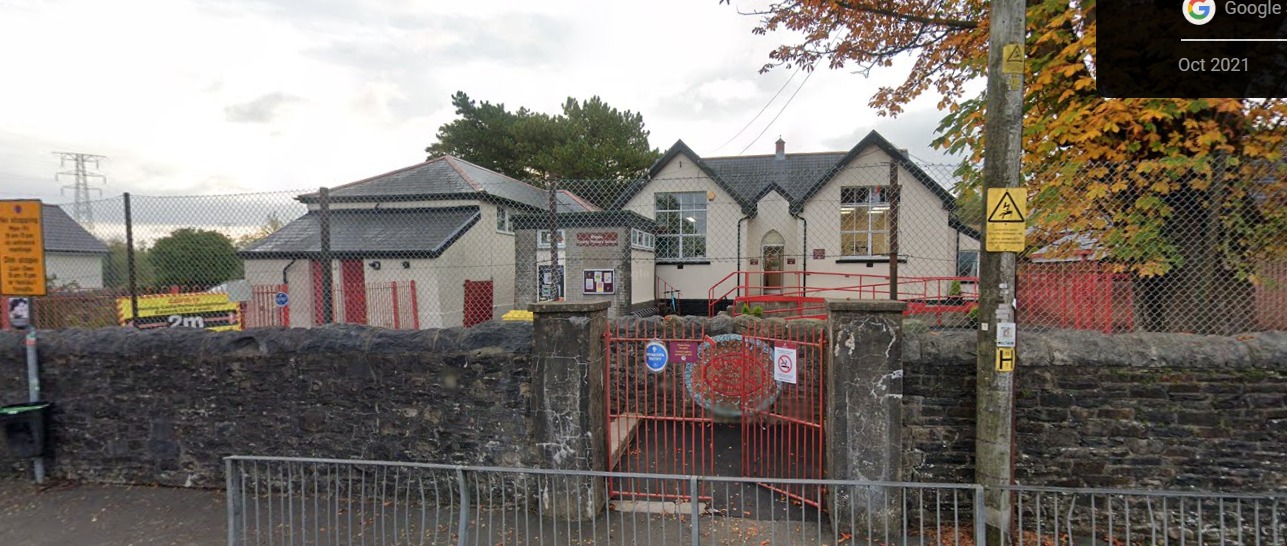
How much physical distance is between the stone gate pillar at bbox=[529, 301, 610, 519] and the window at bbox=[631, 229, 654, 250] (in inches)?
453

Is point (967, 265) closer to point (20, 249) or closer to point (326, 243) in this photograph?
point (326, 243)

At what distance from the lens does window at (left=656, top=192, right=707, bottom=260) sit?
1844 cm

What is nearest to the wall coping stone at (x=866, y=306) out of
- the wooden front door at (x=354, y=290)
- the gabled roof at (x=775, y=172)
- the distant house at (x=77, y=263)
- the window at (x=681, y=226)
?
the distant house at (x=77, y=263)

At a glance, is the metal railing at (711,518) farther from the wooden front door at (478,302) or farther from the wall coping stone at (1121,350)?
the wooden front door at (478,302)

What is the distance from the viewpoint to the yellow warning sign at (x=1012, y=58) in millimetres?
3379

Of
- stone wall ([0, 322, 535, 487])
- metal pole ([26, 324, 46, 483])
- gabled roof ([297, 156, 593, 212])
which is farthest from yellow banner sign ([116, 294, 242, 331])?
gabled roof ([297, 156, 593, 212])

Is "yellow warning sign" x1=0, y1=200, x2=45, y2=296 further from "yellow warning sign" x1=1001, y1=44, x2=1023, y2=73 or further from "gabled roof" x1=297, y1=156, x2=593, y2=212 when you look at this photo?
"yellow warning sign" x1=1001, y1=44, x2=1023, y2=73

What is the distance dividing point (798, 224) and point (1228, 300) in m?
14.2

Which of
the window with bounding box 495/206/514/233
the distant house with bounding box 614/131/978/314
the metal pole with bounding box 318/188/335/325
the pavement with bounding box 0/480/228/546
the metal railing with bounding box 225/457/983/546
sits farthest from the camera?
the window with bounding box 495/206/514/233

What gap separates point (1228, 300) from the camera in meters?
4.88

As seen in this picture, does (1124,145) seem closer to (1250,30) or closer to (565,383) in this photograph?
(1250,30)

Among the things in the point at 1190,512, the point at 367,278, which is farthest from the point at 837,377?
the point at 367,278

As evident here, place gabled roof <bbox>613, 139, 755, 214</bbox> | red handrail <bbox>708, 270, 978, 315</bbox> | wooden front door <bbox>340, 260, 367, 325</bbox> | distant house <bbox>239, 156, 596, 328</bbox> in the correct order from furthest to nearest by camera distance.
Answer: gabled roof <bbox>613, 139, 755, 214</bbox>
distant house <bbox>239, 156, 596, 328</bbox>
wooden front door <bbox>340, 260, 367, 325</bbox>
red handrail <bbox>708, 270, 978, 315</bbox>

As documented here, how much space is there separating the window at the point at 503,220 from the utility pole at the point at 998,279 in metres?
14.5
